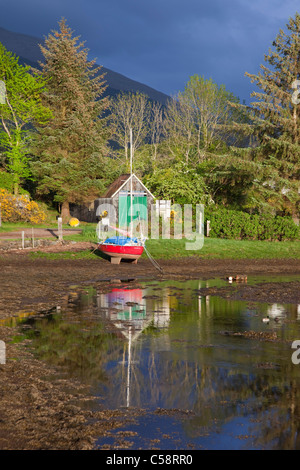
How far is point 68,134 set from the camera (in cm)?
5009

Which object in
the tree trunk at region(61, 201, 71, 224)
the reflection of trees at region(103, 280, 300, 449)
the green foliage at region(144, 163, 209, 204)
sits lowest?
the reflection of trees at region(103, 280, 300, 449)

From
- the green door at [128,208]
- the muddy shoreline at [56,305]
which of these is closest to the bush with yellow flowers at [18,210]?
the green door at [128,208]

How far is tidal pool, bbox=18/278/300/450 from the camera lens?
669 cm

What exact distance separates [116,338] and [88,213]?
1675 inches

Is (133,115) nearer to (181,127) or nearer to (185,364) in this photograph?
(181,127)

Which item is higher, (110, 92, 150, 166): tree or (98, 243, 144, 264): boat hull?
(110, 92, 150, 166): tree

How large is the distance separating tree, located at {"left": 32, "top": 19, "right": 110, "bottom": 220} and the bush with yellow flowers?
13.4 ft

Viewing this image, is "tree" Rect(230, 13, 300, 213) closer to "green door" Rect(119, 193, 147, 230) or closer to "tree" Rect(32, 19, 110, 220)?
→ "green door" Rect(119, 193, 147, 230)

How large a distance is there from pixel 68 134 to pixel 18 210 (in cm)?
1056

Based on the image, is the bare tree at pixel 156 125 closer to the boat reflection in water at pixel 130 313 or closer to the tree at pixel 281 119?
the tree at pixel 281 119

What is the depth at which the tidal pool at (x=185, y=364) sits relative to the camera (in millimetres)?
6691

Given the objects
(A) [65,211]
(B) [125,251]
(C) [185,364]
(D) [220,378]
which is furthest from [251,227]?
(D) [220,378]

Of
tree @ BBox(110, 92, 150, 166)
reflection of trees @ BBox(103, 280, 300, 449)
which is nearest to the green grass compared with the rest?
reflection of trees @ BBox(103, 280, 300, 449)

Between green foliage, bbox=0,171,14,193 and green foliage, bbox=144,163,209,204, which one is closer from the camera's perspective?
green foliage, bbox=144,163,209,204
